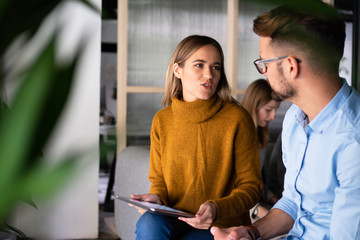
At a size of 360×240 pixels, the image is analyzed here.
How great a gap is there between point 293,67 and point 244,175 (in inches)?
22.0

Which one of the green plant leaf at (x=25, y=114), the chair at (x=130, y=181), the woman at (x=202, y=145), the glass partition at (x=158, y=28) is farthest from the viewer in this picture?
the glass partition at (x=158, y=28)

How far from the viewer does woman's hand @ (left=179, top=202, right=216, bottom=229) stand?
1.31 m

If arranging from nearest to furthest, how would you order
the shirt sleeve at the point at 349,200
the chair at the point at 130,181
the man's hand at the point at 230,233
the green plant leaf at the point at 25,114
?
the green plant leaf at the point at 25,114 < the shirt sleeve at the point at 349,200 < the man's hand at the point at 230,233 < the chair at the point at 130,181

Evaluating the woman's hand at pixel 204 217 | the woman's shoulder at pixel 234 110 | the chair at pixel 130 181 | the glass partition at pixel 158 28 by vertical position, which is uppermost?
the glass partition at pixel 158 28

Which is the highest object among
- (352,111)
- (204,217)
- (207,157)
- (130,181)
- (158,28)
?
(158,28)

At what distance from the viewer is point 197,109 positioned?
167 centimetres

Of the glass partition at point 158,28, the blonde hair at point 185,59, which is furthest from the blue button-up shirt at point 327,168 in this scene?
the glass partition at point 158,28

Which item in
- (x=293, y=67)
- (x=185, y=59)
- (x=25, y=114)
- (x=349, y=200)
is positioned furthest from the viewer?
(x=185, y=59)

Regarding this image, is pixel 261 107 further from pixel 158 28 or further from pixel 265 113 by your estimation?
pixel 158 28

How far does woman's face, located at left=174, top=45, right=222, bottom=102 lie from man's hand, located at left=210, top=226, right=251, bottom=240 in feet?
2.09

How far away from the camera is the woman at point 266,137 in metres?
2.32

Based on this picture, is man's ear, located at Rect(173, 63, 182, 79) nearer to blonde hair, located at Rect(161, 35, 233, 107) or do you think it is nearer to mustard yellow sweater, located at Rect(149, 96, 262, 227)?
blonde hair, located at Rect(161, 35, 233, 107)

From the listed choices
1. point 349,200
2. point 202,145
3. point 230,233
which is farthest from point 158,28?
point 349,200

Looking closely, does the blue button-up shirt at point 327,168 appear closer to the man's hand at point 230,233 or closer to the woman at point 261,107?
the man's hand at point 230,233
